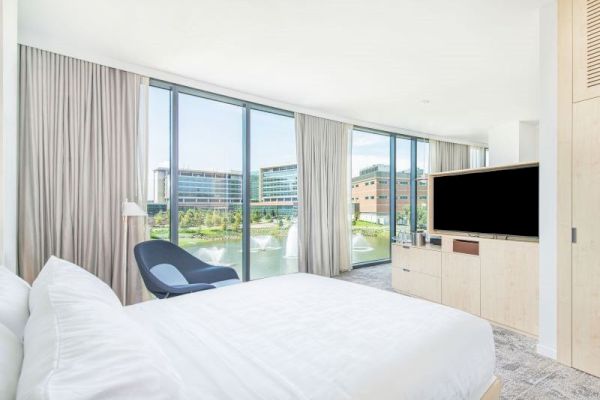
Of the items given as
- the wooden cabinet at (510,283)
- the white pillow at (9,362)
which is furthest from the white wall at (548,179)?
the white pillow at (9,362)

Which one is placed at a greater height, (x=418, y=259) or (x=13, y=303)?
(x=13, y=303)

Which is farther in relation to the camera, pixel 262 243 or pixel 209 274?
pixel 262 243

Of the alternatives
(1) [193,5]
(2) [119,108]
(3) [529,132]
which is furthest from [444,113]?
(2) [119,108]

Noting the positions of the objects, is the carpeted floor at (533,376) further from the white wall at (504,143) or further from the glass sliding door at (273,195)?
the white wall at (504,143)

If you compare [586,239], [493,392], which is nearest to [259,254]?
[493,392]

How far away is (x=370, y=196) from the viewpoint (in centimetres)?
604

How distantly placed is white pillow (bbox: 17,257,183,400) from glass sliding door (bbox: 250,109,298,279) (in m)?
3.58

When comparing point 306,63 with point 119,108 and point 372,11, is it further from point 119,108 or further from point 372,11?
point 119,108

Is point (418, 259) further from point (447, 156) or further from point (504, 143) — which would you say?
point (447, 156)

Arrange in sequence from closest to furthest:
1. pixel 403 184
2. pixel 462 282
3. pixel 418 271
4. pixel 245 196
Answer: pixel 462 282 < pixel 418 271 < pixel 245 196 < pixel 403 184

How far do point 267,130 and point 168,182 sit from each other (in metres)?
1.68

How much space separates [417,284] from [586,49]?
9.45ft

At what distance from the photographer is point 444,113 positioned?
16.7 feet

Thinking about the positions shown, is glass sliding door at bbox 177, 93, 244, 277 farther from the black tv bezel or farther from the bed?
the black tv bezel
